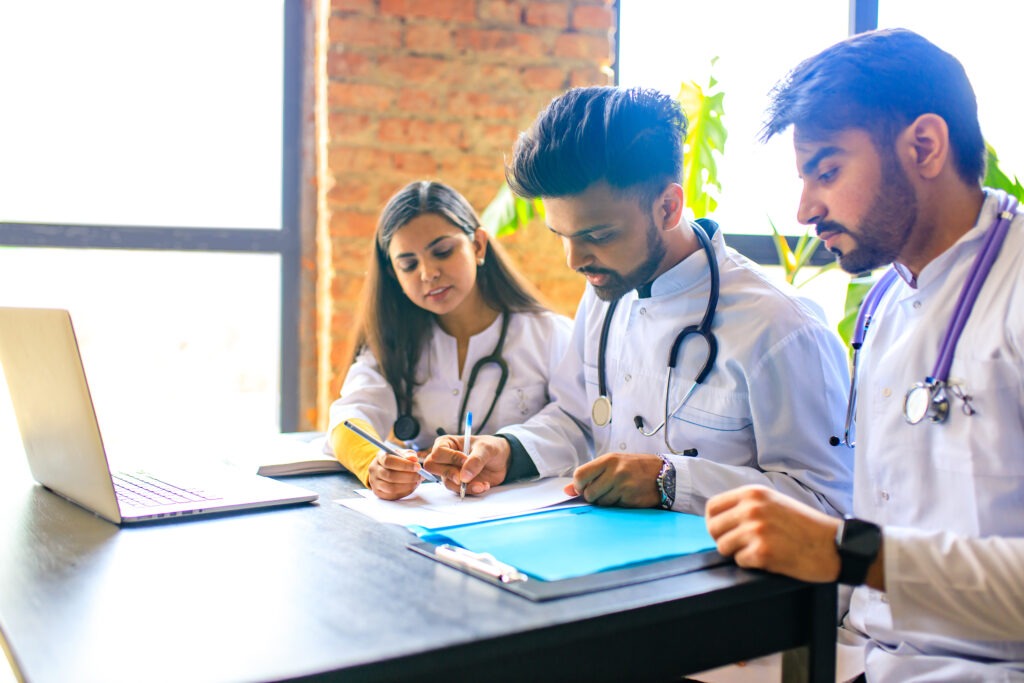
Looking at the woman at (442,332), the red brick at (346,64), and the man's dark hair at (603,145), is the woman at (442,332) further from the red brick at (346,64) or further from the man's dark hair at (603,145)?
the red brick at (346,64)

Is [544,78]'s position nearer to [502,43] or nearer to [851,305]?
[502,43]

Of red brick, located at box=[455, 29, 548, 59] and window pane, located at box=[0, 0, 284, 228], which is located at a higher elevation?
red brick, located at box=[455, 29, 548, 59]

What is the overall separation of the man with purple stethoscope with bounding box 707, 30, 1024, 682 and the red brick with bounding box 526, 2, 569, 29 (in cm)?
188

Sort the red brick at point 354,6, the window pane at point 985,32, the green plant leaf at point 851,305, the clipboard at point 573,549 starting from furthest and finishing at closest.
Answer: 1. the window pane at point 985,32
2. the red brick at point 354,6
3. the green plant leaf at point 851,305
4. the clipboard at point 573,549

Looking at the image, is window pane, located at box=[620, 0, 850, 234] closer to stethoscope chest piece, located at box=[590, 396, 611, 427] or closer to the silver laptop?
stethoscope chest piece, located at box=[590, 396, 611, 427]

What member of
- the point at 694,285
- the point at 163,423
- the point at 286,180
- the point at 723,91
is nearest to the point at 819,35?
the point at 723,91

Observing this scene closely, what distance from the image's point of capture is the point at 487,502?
132 centimetres

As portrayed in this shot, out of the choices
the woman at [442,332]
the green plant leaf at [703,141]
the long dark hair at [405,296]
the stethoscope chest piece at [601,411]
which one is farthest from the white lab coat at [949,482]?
the green plant leaf at [703,141]

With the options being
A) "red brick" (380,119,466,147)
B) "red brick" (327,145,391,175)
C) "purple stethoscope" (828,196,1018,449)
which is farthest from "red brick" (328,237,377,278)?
"purple stethoscope" (828,196,1018,449)

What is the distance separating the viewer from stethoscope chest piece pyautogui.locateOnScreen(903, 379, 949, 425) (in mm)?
1151

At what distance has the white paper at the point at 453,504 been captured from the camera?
122 cm

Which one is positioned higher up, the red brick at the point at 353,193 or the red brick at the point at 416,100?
the red brick at the point at 416,100

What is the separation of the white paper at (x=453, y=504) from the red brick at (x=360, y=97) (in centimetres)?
179

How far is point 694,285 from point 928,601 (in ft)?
2.46
